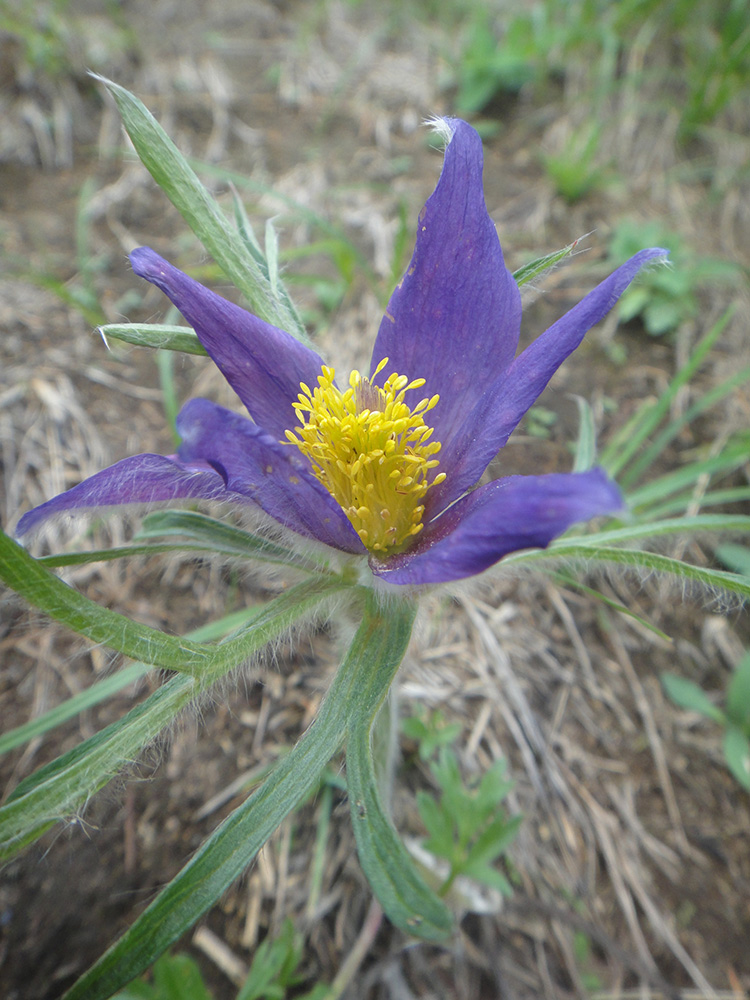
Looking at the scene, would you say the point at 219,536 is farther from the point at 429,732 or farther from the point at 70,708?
the point at 429,732

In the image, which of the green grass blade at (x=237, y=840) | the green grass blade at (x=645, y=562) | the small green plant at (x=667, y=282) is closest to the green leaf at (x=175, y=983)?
the green grass blade at (x=237, y=840)

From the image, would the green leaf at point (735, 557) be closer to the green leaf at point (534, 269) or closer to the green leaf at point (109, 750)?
the green leaf at point (534, 269)

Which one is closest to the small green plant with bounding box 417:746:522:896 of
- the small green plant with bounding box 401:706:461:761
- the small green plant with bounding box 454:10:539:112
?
the small green plant with bounding box 401:706:461:761

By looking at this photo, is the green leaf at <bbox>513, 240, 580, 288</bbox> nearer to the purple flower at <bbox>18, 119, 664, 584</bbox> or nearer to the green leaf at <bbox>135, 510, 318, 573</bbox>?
the purple flower at <bbox>18, 119, 664, 584</bbox>

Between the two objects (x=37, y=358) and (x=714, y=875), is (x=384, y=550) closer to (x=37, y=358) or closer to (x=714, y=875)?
(x=714, y=875)

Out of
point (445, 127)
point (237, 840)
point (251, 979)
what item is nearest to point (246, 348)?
point (445, 127)
